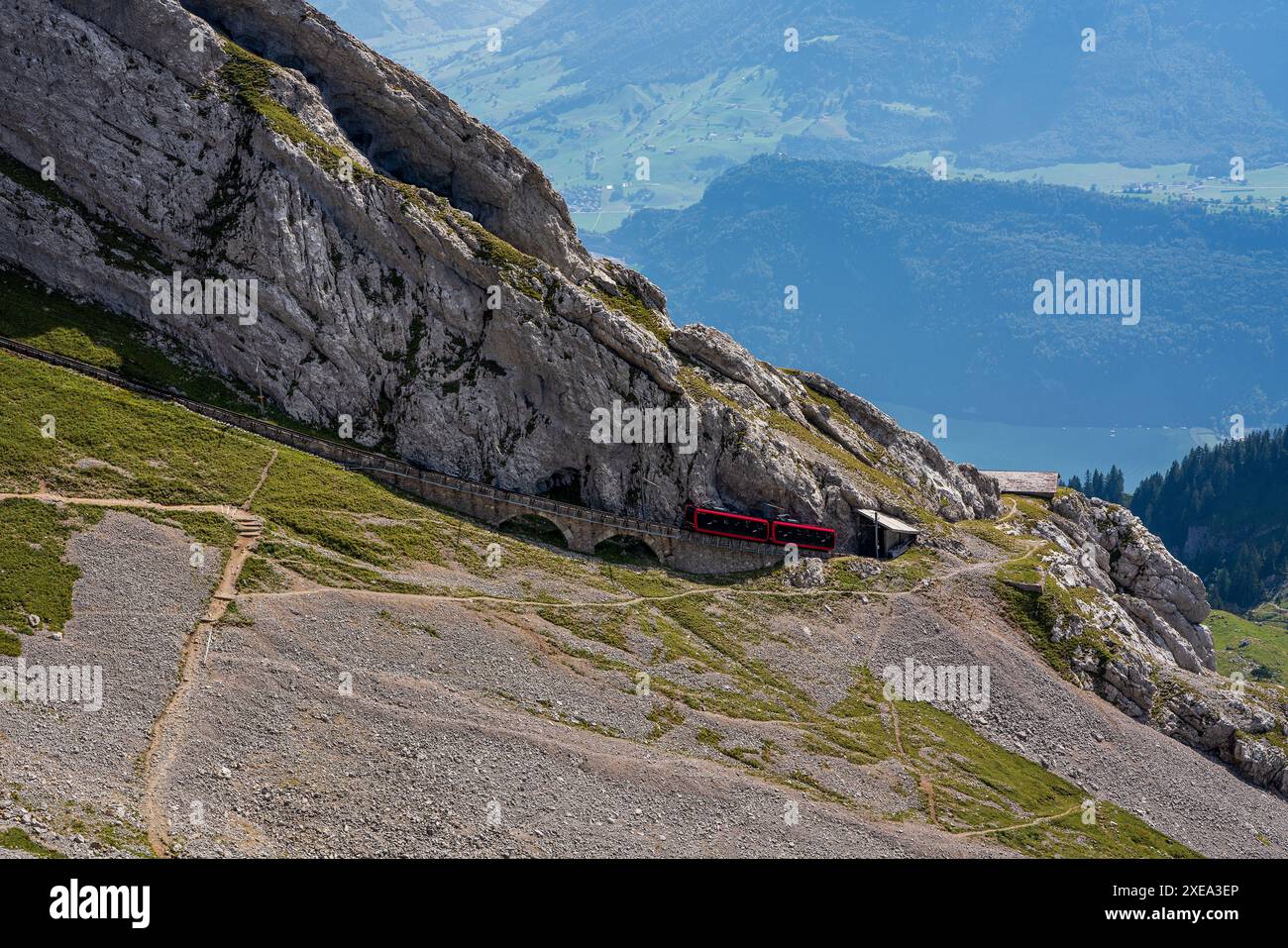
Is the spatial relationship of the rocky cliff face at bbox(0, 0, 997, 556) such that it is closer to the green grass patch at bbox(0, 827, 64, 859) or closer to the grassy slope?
the grassy slope

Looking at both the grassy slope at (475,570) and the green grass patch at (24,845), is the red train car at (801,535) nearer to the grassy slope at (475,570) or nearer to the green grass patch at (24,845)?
the grassy slope at (475,570)

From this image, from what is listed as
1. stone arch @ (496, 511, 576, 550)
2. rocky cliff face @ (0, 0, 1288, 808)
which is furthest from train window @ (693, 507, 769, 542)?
stone arch @ (496, 511, 576, 550)

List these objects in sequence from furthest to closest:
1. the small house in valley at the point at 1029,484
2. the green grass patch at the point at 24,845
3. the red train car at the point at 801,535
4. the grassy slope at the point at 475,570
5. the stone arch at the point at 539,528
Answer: the small house in valley at the point at 1029,484 → the red train car at the point at 801,535 → the stone arch at the point at 539,528 → the grassy slope at the point at 475,570 → the green grass patch at the point at 24,845

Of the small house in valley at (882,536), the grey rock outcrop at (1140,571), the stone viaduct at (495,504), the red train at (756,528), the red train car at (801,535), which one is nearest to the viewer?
the stone viaduct at (495,504)

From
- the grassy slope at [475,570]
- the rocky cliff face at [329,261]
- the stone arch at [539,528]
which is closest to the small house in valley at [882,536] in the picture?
the rocky cliff face at [329,261]

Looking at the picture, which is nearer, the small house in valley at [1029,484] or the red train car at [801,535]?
the red train car at [801,535]

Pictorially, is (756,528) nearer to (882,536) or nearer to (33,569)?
(882,536)
